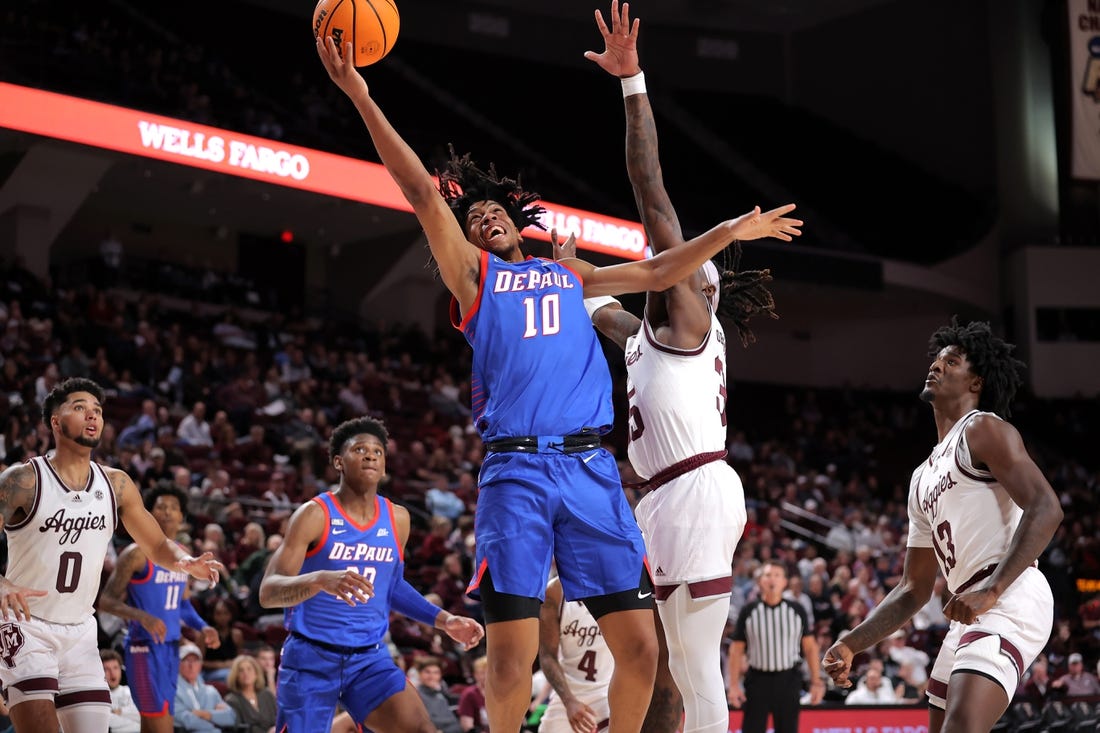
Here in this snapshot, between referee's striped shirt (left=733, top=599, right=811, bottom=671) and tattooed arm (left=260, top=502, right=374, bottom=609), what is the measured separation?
5.20 metres

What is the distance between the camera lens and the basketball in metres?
4.77

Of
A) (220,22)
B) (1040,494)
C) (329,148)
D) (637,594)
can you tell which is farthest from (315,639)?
(220,22)

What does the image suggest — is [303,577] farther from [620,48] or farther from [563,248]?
[620,48]

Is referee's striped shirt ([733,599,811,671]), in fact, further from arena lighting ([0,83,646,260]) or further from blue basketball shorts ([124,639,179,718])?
arena lighting ([0,83,646,260])

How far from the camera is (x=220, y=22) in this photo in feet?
85.2

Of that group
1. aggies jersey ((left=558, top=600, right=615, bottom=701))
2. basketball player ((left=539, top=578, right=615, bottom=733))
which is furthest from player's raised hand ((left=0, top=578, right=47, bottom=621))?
aggies jersey ((left=558, top=600, right=615, bottom=701))

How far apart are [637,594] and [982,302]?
2685 cm

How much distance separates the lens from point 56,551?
6.34m

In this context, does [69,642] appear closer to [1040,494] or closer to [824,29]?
[1040,494]

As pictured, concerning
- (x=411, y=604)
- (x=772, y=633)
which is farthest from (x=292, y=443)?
(x=411, y=604)

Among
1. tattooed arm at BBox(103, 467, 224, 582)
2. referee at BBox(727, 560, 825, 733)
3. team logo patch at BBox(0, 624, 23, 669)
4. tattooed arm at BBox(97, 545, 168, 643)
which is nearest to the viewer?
team logo patch at BBox(0, 624, 23, 669)

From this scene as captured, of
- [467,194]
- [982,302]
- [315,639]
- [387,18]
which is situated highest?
[982,302]

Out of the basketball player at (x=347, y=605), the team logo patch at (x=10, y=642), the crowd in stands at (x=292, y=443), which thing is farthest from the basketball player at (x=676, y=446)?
the crowd in stands at (x=292, y=443)

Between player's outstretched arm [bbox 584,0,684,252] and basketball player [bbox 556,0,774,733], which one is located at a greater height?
player's outstretched arm [bbox 584,0,684,252]
